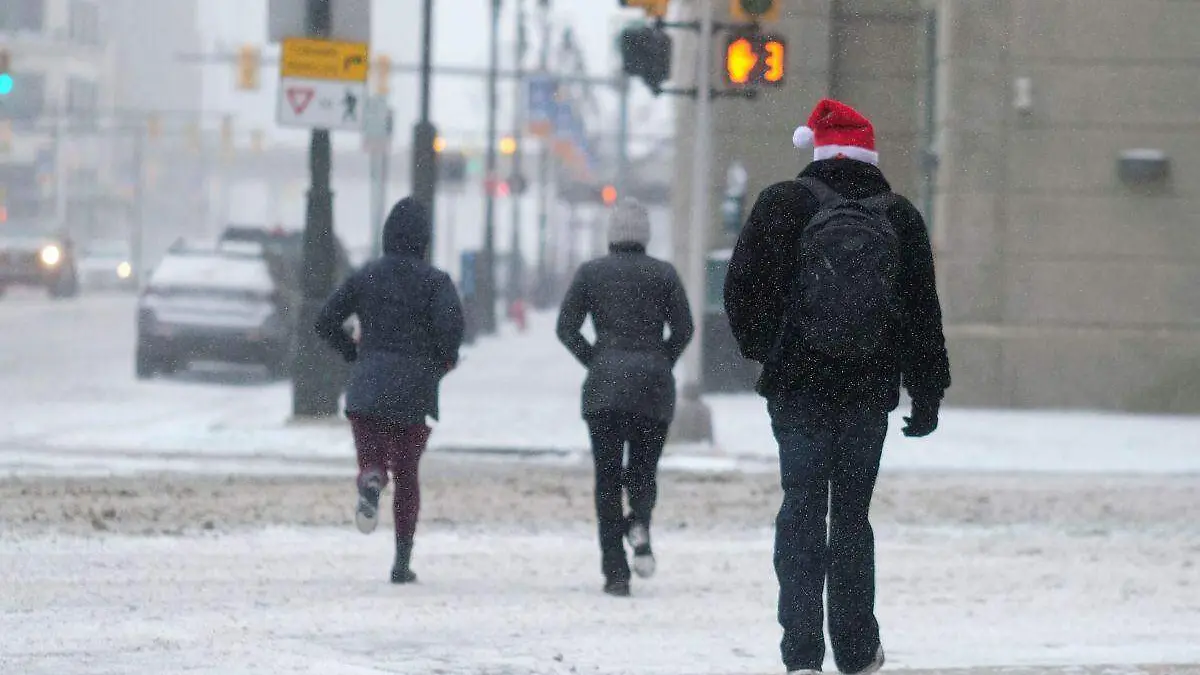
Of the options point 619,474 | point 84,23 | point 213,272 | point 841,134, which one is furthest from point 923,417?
point 84,23

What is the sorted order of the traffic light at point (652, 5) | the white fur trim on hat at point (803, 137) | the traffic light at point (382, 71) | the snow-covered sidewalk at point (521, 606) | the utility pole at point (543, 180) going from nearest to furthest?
the white fur trim on hat at point (803, 137) → the snow-covered sidewalk at point (521, 606) → the traffic light at point (652, 5) → the traffic light at point (382, 71) → the utility pole at point (543, 180)

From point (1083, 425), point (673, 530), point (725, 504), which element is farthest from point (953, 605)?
point (1083, 425)

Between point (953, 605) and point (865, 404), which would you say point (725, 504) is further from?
point (865, 404)

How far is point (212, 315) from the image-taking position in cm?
2486

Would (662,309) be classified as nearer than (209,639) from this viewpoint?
No

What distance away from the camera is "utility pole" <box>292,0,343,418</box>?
736 inches

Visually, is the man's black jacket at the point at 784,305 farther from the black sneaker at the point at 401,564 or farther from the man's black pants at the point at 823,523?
the black sneaker at the point at 401,564

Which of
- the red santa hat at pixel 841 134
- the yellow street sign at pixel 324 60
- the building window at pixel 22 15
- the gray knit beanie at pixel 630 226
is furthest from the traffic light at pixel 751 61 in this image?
the building window at pixel 22 15

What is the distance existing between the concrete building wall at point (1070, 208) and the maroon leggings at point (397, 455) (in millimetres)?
13325

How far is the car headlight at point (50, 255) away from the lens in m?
55.0

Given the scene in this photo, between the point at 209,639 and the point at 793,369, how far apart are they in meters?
2.78

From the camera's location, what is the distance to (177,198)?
461ft

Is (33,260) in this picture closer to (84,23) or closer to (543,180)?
(543,180)

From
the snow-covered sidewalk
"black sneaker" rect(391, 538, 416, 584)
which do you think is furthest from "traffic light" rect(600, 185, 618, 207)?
"black sneaker" rect(391, 538, 416, 584)
